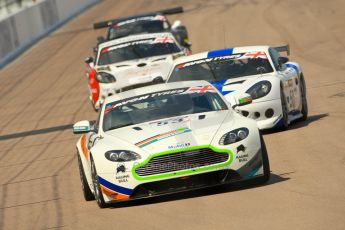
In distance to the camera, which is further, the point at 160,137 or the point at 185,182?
the point at 160,137

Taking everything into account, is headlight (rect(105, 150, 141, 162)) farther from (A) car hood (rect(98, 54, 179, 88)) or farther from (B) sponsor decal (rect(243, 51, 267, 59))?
(A) car hood (rect(98, 54, 179, 88))

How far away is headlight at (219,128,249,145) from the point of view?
10.2m

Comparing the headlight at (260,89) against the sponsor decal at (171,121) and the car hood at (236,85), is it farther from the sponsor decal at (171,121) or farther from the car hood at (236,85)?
the sponsor decal at (171,121)

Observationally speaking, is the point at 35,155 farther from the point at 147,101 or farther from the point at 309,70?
the point at 309,70

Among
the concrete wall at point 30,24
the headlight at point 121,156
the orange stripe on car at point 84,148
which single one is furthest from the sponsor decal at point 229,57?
the concrete wall at point 30,24

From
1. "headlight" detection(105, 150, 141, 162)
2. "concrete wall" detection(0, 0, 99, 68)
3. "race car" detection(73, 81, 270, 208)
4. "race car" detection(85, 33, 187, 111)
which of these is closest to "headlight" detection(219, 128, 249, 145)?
"race car" detection(73, 81, 270, 208)

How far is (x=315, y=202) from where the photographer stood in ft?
30.1

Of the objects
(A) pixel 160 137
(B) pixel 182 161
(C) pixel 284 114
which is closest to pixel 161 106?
(A) pixel 160 137

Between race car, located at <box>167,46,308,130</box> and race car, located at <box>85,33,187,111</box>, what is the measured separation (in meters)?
3.60

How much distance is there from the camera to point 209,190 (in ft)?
35.2

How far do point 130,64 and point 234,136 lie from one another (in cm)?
971

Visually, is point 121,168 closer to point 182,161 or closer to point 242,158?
point 182,161

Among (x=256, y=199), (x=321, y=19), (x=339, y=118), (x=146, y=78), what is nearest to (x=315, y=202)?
(x=256, y=199)

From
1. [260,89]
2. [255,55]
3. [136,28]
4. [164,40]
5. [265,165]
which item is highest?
[265,165]
